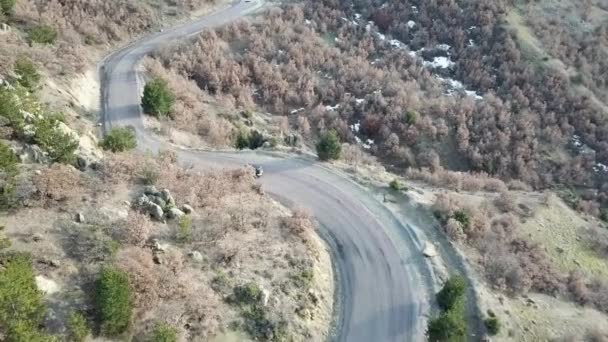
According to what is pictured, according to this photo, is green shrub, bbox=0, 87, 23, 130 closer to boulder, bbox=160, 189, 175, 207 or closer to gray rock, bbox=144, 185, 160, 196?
gray rock, bbox=144, 185, 160, 196

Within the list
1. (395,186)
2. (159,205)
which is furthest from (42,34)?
(395,186)

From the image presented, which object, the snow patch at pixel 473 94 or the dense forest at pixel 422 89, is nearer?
the dense forest at pixel 422 89

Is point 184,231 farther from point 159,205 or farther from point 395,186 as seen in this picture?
point 395,186

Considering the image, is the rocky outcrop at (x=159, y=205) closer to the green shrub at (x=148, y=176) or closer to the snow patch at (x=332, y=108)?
the green shrub at (x=148, y=176)

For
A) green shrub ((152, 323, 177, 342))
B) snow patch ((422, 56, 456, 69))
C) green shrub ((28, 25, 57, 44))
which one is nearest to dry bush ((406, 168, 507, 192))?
snow patch ((422, 56, 456, 69))

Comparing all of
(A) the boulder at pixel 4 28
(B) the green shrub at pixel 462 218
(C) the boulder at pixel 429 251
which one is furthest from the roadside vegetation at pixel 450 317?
(A) the boulder at pixel 4 28

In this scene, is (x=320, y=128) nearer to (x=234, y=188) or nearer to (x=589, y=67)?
(x=234, y=188)

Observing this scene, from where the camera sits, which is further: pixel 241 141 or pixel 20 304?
pixel 241 141
